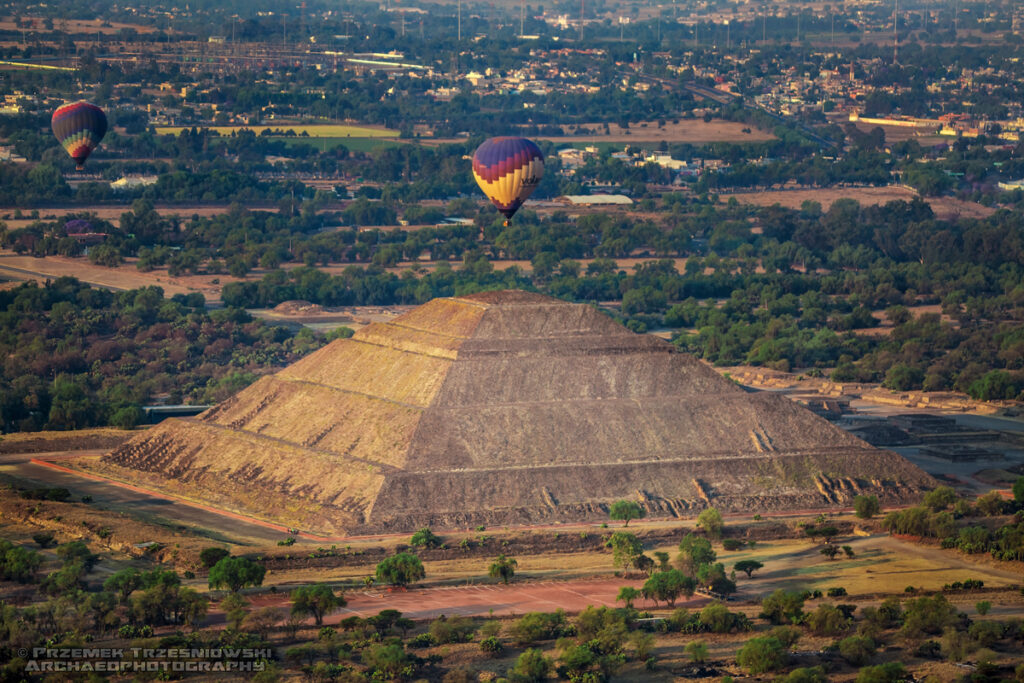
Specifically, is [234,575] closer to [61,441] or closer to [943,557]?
[61,441]

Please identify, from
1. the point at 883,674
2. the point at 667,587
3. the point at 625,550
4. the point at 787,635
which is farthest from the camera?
the point at 625,550

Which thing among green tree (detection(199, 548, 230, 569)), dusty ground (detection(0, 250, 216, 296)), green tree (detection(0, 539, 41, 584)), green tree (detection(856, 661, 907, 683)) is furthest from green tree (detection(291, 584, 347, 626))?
dusty ground (detection(0, 250, 216, 296))

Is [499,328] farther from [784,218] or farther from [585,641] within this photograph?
[784,218]

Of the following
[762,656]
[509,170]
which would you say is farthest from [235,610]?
[509,170]

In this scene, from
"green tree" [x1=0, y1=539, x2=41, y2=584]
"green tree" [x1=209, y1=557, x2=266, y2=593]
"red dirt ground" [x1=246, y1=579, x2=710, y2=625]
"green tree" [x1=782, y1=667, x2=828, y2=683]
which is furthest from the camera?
"green tree" [x1=0, y1=539, x2=41, y2=584]

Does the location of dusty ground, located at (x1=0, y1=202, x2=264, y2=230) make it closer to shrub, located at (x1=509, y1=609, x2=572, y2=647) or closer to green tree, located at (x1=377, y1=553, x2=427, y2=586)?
green tree, located at (x1=377, y1=553, x2=427, y2=586)

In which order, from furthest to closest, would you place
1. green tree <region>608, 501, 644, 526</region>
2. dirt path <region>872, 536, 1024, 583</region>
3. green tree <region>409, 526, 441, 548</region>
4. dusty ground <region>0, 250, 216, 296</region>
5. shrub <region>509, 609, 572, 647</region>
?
dusty ground <region>0, 250, 216, 296</region> → green tree <region>608, 501, 644, 526</region> → green tree <region>409, 526, 441, 548</region> → dirt path <region>872, 536, 1024, 583</region> → shrub <region>509, 609, 572, 647</region>

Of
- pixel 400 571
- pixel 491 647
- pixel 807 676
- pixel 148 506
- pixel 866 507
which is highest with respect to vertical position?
pixel 807 676
